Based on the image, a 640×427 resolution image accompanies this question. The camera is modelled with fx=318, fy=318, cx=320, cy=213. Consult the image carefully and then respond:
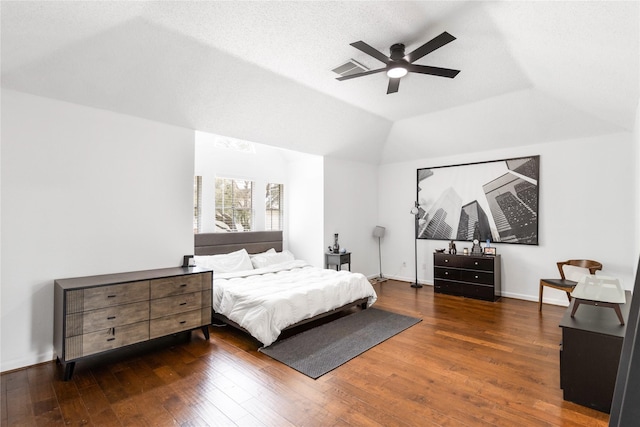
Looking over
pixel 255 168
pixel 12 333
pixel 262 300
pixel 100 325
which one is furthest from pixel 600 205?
pixel 12 333

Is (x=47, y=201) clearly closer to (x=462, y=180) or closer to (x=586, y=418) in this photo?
(x=586, y=418)

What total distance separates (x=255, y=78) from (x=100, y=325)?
296 centimetres

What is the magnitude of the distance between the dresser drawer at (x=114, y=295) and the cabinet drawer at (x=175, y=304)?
0.15 m

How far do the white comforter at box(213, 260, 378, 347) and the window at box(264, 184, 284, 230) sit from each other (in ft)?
5.03

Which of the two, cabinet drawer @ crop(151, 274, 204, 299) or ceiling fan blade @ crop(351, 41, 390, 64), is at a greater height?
ceiling fan blade @ crop(351, 41, 390, 64)

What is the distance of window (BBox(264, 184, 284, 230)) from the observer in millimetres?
6282

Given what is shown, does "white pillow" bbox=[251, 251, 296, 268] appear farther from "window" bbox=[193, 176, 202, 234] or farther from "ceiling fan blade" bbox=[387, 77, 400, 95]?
"ceiling fan blade" bbox=[387, 77, 400, 95]

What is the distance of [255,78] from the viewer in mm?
3662

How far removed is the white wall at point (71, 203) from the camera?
2.88 m

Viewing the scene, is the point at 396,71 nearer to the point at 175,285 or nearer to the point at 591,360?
the point at 591,360

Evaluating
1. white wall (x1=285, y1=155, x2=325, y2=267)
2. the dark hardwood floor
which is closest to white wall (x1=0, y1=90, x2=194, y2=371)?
the dark hardwood floor

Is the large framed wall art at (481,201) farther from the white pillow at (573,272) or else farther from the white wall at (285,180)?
the white wall at (285,180)

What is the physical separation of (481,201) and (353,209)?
2353 millimetres

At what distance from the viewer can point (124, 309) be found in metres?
3.01
